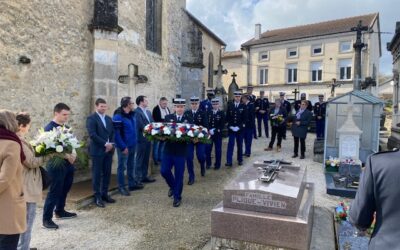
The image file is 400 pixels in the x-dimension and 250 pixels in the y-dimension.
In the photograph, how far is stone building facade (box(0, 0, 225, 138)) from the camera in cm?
696

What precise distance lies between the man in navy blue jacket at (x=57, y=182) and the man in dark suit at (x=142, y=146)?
225 cm

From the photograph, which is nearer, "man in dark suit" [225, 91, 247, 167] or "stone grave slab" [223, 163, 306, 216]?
"stone grave slab" [223, 163, 306, 216]

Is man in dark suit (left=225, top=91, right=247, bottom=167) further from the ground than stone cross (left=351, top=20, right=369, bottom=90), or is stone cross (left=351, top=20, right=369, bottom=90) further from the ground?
stone cross (left=351, top=20, right=369, bottom=90)

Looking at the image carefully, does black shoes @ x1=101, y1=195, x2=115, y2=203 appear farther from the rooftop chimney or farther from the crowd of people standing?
the rooftop chimney

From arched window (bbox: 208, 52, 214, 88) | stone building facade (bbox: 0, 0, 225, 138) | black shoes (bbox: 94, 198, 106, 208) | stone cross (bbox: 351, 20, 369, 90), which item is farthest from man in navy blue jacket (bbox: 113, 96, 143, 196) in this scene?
arched window (bbox: 208, 52, 214, 88)

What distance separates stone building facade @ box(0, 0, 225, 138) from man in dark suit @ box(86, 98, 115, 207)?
87.0 inches

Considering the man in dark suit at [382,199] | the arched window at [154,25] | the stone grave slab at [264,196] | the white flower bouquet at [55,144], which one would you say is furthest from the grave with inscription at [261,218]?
the arched window at [154,25]

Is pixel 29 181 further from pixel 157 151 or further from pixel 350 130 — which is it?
pixel 350 130

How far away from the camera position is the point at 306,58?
34219 mm

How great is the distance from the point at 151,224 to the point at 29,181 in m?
2.05

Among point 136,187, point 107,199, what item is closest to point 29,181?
point 107,199

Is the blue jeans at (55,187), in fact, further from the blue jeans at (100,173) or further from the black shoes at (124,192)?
the black shoes at (124,192)

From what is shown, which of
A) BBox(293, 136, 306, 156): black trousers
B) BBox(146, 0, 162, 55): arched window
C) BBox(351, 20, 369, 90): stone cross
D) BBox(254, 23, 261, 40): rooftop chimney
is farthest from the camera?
BBox(254, 23, 261, 40): rooftop chimney

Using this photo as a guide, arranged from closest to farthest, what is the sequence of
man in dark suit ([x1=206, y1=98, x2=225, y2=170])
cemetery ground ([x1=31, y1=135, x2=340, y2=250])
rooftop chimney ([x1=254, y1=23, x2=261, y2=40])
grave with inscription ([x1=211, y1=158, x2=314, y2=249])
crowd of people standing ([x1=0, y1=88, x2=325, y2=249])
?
crowd of people standing ([x1=0, y1=88, x2=325, y2=249])
grave with inscription ([x1=211, y1=158, x2=314, y2=249])
cemetery ground ([x1=31, y1=135, x2=340, y2=250])
man in dark suit ([x1=206, y1=98, x2=225, y2=170])
rooftop chimney ([x1=254, y1=23, x2=261, y2=40])
